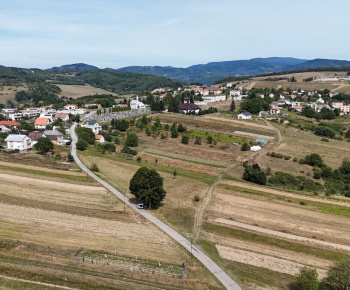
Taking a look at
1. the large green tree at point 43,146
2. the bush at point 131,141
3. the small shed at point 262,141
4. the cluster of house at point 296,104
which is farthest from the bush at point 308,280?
the cluster of house at point 296,104

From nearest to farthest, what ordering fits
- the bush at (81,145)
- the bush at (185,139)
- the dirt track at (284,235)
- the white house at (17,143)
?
1. the dirt track at (284,235)
2. the white house at (17,143)
3. the bush at (81,145)
4. the bush at (185,139)

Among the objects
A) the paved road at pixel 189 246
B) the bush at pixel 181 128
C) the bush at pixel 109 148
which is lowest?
the paved road at pixel 189 246

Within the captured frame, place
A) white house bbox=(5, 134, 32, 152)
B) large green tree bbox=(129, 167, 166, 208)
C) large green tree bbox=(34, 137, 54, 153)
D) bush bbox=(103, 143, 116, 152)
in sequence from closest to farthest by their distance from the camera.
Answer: large green tree bbox=(129, 167, 166, 208)
large green tree bbox=(34, 137, 54, 153)
white house bbox=(5, 134, 32, 152)
bush bbox=(103, 143, 116, 152)

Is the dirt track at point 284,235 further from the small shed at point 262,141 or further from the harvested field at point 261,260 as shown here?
the small shed at point 262,141

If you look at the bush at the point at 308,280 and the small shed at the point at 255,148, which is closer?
the bush at the point at 308,280

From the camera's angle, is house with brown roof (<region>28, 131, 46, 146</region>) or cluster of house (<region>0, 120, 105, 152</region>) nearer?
cluster of house (<region>0, 120, 105, 152</region>)

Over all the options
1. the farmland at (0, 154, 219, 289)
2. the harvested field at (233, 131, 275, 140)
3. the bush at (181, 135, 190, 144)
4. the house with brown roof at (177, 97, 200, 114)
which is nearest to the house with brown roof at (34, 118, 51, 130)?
the bush at (181, 135, 190, 144)

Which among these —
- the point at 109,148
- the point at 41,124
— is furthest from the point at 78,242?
the point at 41,124

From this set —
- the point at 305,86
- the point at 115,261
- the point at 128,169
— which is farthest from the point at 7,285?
the point at 305,86

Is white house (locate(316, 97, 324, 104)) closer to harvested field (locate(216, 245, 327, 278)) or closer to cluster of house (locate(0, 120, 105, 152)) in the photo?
cluster of house (locate(0, 120, 105, 152))

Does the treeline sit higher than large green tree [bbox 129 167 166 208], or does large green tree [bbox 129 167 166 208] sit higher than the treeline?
large green tree [bbox 129 167 166 208]
